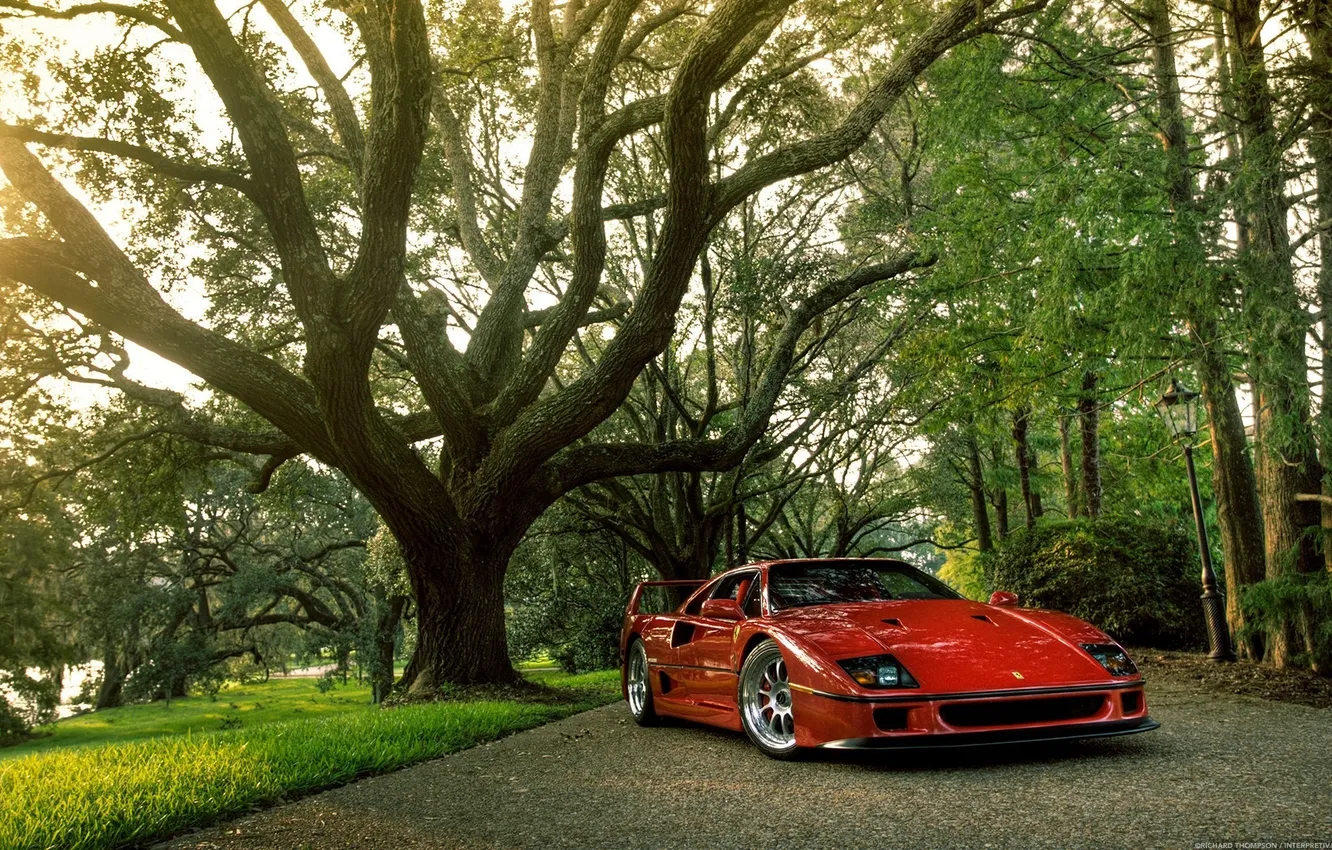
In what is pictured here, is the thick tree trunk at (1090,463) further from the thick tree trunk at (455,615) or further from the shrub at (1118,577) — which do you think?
the thick tree trunk at (455,615)

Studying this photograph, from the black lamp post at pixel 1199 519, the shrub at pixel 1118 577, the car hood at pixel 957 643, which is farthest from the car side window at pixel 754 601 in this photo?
the shrub at pixel 1118 577

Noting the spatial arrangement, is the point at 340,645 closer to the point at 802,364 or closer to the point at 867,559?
the point at 802,364

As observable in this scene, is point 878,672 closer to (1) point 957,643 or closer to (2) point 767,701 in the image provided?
(1) point 957,643

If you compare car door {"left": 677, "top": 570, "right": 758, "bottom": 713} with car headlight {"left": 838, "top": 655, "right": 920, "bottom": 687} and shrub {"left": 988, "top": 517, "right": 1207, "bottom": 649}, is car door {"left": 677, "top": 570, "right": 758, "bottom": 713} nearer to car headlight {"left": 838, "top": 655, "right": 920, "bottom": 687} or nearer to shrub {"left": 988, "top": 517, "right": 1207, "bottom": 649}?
car headlight {"left": 838, "top": 655, "right": 920, "bottom": 687}

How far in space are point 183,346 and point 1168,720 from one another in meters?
8.90

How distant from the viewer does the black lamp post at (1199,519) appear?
10.3m

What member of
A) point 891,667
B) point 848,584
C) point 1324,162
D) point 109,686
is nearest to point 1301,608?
point 1324,162

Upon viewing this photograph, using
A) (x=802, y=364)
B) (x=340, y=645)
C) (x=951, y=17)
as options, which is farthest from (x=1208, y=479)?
(x=340, y=645)

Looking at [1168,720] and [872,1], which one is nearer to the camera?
[1168,720]

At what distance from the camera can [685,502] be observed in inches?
704

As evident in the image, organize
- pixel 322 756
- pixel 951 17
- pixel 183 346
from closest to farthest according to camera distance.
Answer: pixel 322 756
pixel 183 346
pixel 951 17

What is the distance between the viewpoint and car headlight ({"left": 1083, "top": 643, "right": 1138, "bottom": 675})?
4.88m

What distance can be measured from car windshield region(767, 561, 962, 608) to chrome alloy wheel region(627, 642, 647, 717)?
73.6 inches

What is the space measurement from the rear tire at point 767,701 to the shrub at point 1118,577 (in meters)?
8.96
